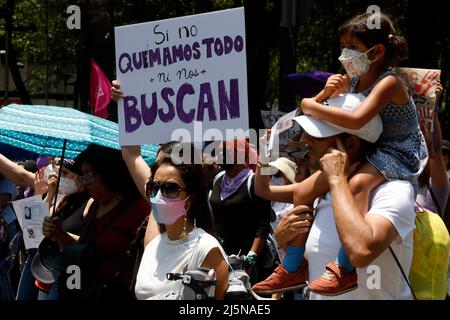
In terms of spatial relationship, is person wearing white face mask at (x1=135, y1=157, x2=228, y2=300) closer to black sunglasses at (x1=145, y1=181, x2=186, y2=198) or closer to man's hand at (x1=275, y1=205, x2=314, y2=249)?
black sunglasses at (x1=145, y1=181, x2=186, y2=198)

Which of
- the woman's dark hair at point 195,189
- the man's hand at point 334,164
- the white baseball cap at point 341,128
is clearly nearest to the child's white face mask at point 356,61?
the white baseball cap at point 341,128

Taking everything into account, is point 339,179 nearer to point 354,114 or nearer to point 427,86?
point 354,114

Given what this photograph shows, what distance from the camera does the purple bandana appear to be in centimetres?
688

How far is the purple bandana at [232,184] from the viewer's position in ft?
22.6

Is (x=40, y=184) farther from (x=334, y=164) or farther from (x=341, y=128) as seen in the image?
(x=334, y=164)

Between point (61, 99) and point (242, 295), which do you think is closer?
point (242, 295)

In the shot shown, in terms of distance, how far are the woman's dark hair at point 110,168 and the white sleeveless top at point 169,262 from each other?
132 cm

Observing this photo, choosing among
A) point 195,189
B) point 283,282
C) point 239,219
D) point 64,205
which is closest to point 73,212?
point 64,205

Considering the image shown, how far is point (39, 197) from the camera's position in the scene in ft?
19.2

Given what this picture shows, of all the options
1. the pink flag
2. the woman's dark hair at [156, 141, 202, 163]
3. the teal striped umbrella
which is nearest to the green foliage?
the teal striped umbrella

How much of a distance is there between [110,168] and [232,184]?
1.48 m

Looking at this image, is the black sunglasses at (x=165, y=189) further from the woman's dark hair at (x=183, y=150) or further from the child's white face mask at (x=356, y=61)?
the child's white face mask at (x=356, y=61)
